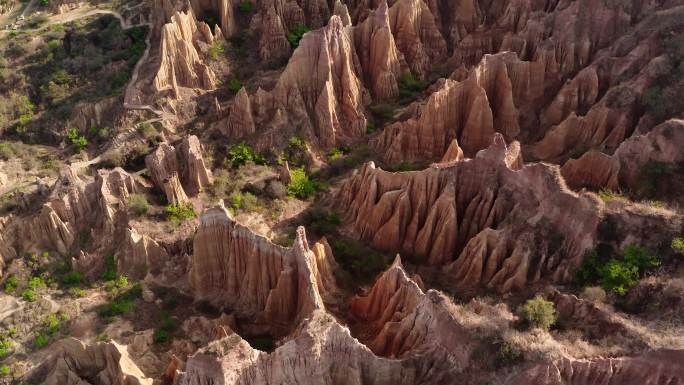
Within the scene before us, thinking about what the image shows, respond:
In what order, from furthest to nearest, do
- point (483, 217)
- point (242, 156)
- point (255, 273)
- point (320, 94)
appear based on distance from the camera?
1. point (320, 94)
2. point (242, 156)
3. point (483, 217)
4. point (255, 273)

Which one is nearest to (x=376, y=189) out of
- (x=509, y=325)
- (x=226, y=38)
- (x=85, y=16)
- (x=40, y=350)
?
(x=509, y=325)

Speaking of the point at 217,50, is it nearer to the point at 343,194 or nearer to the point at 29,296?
the point at 343,194

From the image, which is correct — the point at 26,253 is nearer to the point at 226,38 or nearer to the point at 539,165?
the point at 226,38

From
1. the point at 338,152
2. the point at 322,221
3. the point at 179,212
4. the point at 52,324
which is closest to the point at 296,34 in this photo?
the point at 338,152

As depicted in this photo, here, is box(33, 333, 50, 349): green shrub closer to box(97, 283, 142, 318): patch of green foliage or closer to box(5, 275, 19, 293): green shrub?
box(97, 283, 142, 318): patch of green foliage

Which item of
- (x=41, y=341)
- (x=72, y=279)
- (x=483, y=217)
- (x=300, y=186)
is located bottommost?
(x=41, y=341)
